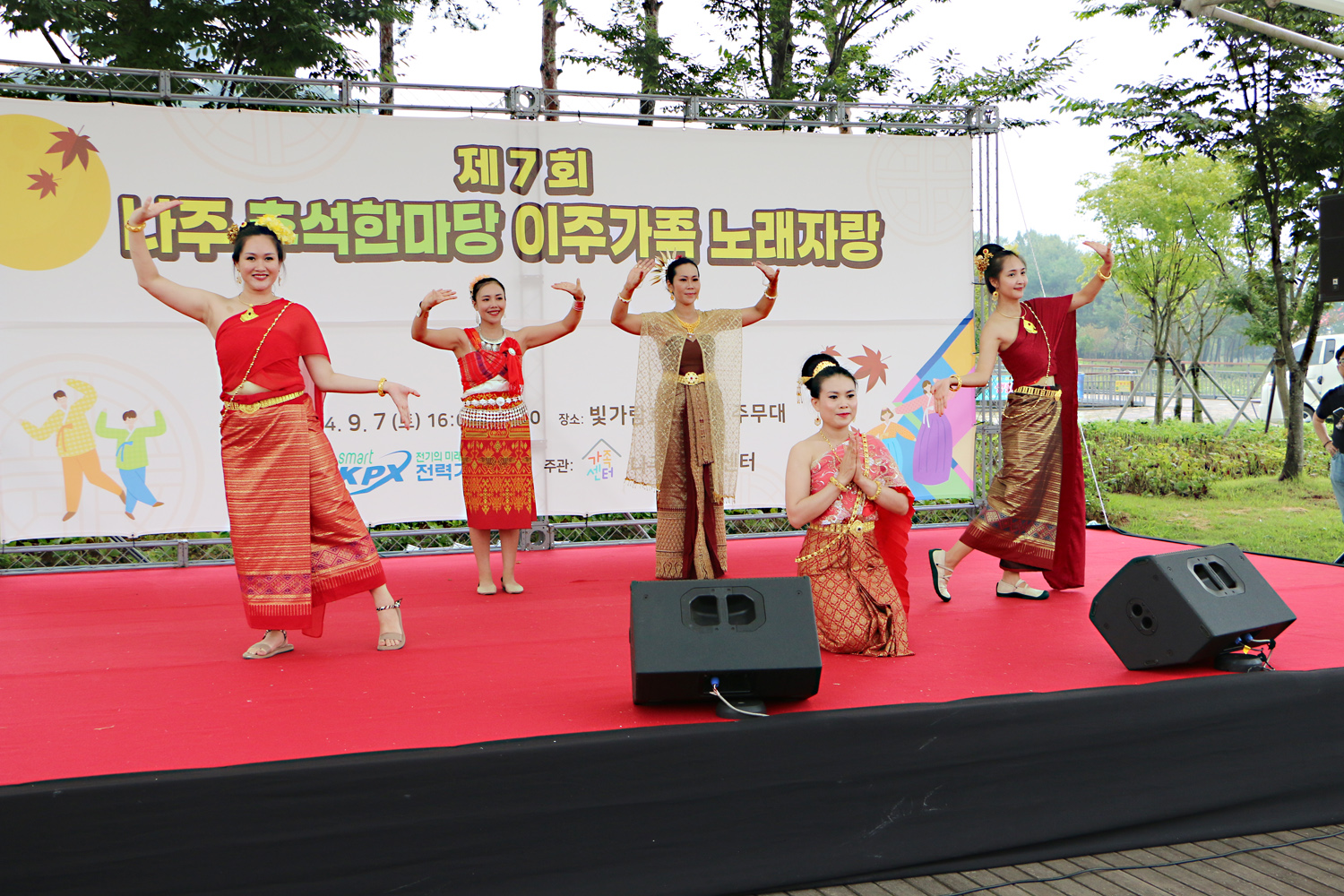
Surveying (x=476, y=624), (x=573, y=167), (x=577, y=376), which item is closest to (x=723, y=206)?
(x=573, y=167)

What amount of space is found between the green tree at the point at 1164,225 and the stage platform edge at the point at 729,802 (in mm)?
10260

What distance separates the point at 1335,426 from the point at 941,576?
Answer: 2697 millimetres

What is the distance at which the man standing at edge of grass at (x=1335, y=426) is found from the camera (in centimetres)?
494

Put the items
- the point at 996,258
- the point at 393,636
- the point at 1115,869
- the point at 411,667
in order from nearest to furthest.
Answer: the point at 1115,869 < the point at 411,667 < the point at 393,636 < the point at 996,258

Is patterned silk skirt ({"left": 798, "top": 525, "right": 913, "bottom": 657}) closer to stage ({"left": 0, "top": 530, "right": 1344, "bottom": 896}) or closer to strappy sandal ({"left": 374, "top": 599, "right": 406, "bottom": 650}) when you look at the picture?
stage ({"left": 0, "top": 530, "right": 1344, "bottom": 896})

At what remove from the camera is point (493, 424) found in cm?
408

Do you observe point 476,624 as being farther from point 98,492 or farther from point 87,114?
point 87,114

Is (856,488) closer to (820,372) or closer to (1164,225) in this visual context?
(820,372)

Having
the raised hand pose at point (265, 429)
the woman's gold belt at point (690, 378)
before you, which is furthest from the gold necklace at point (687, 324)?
the raised hand pose at point (265, 429)

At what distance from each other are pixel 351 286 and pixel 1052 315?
3.39m

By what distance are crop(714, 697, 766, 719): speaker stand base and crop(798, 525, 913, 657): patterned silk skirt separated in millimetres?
722

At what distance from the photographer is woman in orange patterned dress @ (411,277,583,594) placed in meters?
4.04

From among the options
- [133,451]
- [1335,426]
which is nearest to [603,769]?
[133,451]

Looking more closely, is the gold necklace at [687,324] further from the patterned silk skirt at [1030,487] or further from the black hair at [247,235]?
the black hair at [247,235]
